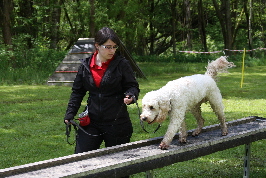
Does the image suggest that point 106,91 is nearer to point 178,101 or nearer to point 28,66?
point 178,101

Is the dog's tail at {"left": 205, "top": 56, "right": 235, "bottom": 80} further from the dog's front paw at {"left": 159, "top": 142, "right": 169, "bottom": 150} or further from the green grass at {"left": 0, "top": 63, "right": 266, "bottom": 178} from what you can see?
the dog's front paw at {"left": 159, "top": 142, "right": 169, "bottom": 150}

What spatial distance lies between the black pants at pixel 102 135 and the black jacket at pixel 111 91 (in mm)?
61

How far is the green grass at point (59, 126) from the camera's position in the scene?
6.14 metres

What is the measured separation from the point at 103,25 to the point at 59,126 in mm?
14106

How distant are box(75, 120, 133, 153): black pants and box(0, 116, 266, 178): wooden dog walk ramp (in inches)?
6.6

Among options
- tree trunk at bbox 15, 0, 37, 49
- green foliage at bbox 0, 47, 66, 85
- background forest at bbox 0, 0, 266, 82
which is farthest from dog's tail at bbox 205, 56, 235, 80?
tree trunk at bbox 15, 0, 37, 49

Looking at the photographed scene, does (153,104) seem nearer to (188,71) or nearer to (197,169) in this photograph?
(197,169)

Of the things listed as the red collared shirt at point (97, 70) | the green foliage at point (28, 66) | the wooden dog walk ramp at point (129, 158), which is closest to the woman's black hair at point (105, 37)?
the red collared shirt at point (97, 70)

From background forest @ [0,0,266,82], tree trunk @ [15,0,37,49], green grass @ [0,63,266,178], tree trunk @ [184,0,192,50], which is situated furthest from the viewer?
tree trunk @ [184,0,192,50]

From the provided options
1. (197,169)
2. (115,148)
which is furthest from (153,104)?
(197,169)

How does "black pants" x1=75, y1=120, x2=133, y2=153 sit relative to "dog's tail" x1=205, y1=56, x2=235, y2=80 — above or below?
below

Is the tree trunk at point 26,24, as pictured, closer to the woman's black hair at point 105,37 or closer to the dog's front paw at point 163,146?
the woman's black hair at point 105,37

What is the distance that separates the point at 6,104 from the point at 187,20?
87.5 ft

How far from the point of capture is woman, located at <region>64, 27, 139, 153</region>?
4.29 metres
